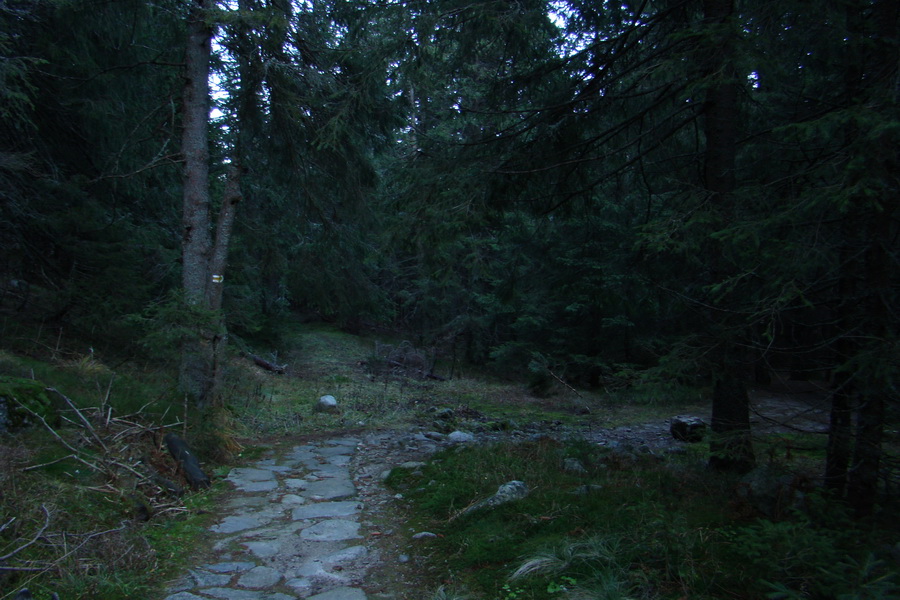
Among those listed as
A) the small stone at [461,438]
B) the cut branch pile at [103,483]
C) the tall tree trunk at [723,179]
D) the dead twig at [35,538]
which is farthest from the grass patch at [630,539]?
the dead twig at [35,538]

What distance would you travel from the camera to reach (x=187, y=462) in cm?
550

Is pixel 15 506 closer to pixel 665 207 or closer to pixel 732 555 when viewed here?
pixel 732 555

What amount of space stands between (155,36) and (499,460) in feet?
33.6

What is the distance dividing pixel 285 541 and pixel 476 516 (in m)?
1.54

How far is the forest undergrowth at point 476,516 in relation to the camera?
9.49ft

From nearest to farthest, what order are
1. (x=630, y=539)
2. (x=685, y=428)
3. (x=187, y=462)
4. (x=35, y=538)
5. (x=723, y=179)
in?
(x=35, y=538) < (x=630, y=539) < (x=723, y=179) < (x=187, y=462) < (x=685, y=428)

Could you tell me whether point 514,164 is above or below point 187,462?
above

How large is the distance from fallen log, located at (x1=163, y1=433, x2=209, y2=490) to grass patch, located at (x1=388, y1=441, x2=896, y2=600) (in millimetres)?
2052

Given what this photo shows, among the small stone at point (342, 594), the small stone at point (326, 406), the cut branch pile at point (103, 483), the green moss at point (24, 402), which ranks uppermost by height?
the green moss at point (24, 402)

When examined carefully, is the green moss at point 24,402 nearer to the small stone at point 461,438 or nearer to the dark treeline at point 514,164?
the dark treeline at point 514,164

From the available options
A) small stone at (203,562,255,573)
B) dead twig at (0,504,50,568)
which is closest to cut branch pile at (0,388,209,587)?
dead twig at (0,504,50,568)

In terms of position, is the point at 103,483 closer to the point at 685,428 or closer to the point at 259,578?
the point at 259,578

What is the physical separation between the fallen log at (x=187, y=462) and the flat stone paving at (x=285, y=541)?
1.23ft

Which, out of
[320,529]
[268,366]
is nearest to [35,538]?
[320,529]
